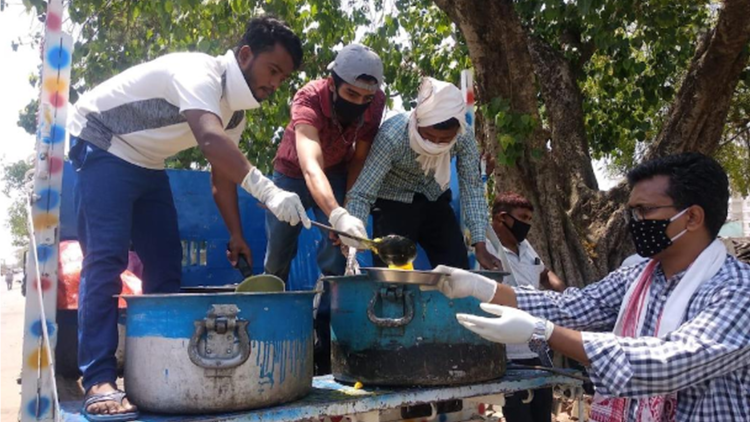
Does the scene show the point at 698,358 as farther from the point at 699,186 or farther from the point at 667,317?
the point at 699,186

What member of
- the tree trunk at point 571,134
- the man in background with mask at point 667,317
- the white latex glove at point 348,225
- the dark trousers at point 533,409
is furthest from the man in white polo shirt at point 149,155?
the tree trunk at point 571,134

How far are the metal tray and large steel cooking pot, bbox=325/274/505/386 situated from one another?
0.09 meters

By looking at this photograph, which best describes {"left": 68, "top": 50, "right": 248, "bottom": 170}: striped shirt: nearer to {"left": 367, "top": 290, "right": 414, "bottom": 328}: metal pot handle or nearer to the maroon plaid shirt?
the maroon plaid shirt

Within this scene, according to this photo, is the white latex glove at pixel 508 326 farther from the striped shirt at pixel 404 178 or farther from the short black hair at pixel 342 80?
the short black hair at pixel 342 80

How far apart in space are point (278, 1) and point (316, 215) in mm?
3606

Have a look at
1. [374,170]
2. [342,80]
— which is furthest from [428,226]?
[342,80]

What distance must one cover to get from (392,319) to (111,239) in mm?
994

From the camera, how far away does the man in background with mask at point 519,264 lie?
362 centimetres

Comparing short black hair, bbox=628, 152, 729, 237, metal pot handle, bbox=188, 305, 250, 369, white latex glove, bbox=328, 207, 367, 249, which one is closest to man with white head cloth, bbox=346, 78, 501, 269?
white latex glove, bbox=328, 207, 367, 249

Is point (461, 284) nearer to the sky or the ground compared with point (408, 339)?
nearer to the sky

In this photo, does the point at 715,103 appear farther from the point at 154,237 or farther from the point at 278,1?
the point at 154,237

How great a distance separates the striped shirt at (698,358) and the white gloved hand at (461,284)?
0.43 meters

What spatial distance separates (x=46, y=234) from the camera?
224 cm

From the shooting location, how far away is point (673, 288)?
230cm
